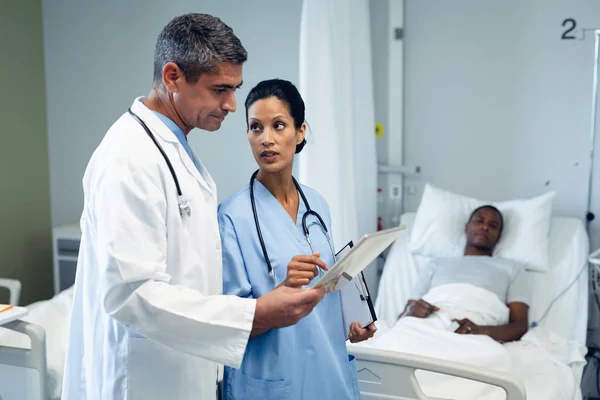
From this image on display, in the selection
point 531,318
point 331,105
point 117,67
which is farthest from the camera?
point 117,67

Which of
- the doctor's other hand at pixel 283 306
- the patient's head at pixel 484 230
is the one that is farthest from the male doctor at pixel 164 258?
the patient's head at pixel 484 230

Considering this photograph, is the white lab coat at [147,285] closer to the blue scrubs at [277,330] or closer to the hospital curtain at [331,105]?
the blue scrubs at [277,330]

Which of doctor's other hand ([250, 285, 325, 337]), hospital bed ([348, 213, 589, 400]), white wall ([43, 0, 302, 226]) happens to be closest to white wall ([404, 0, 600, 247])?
hospital bed ([348, 213, 589, 400])

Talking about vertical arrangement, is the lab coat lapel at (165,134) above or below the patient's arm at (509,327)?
above

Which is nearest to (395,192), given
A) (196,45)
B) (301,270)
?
(301,270)

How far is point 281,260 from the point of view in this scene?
129 cm

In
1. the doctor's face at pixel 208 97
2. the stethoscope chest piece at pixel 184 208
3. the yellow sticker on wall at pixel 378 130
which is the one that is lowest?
the stethoscope chest piece at pixel 184 208

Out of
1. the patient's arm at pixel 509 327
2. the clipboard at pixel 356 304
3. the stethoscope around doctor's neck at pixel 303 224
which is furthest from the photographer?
the patient's arm at pixel 509 327

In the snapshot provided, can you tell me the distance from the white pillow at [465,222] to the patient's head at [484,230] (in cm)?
7

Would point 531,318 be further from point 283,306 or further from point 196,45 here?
point 196,45

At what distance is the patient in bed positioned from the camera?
2.38 meters

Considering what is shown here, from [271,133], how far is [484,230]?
67.9 inches

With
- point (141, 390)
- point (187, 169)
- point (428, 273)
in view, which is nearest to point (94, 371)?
point (141, 390)

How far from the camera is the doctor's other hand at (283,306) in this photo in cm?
111
